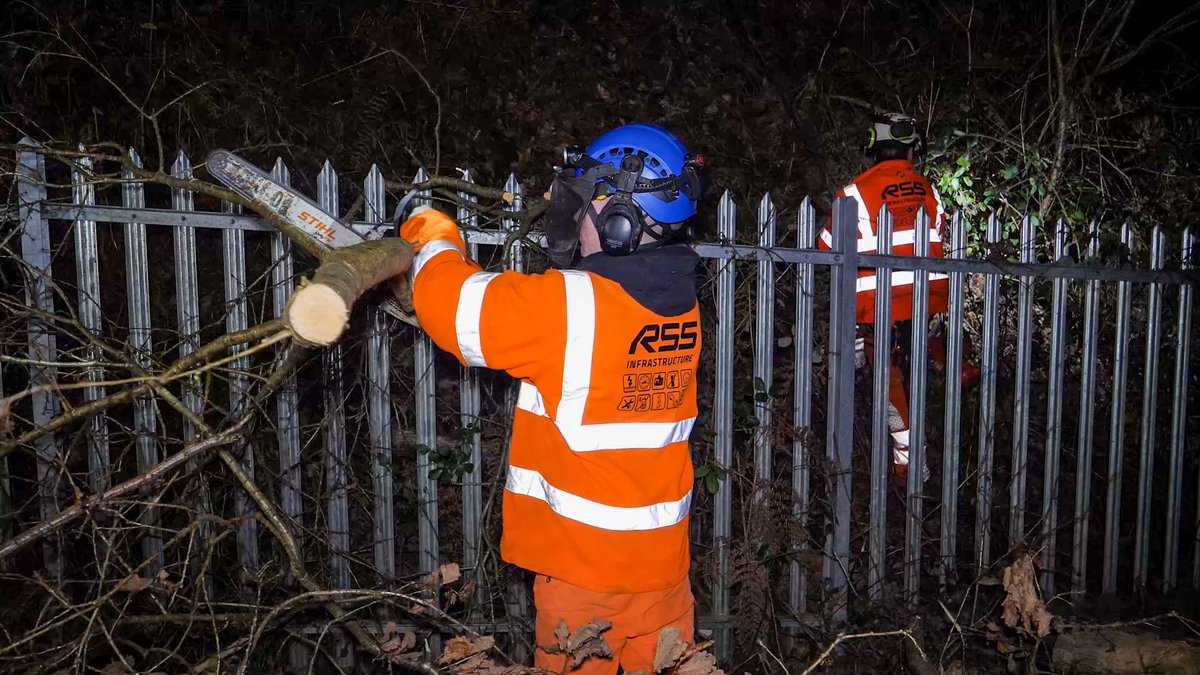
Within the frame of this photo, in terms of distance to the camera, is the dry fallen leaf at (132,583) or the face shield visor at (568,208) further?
the face shield visor at (568,208)

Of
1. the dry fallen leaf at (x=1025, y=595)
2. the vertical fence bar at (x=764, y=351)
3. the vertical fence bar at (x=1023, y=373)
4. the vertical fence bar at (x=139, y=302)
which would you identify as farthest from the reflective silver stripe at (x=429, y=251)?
the vertical fence bar at (x=1023, y=373)

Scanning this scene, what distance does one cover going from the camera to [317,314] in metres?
2.17

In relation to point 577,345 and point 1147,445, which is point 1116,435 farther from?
point 577,345

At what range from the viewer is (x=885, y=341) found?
419 centimetres

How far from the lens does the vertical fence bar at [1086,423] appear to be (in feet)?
14.9

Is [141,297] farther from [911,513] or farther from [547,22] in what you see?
[547,22]

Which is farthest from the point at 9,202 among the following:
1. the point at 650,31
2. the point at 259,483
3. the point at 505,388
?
the point at 650,31

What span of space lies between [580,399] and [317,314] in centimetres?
84

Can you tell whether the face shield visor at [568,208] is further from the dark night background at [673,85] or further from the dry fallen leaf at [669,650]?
the dark night background at [673,85]

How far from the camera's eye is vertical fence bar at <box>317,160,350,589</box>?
11.3 ft

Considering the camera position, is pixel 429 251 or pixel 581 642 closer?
pixel 581 642

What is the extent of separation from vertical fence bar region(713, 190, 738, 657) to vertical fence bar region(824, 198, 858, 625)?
49cm

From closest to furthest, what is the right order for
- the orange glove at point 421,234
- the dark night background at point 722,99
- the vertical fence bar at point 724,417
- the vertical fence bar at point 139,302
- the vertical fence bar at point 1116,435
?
the orange glove at point 421,234 → the vertical fence bar at point 139,302 → the vertical fence bar at point 724,417 → the vertical fence bar at point 1116,435 → the dark night background at point 722,99

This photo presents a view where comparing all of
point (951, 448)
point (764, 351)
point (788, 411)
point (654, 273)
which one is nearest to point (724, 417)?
point (764, 351)
